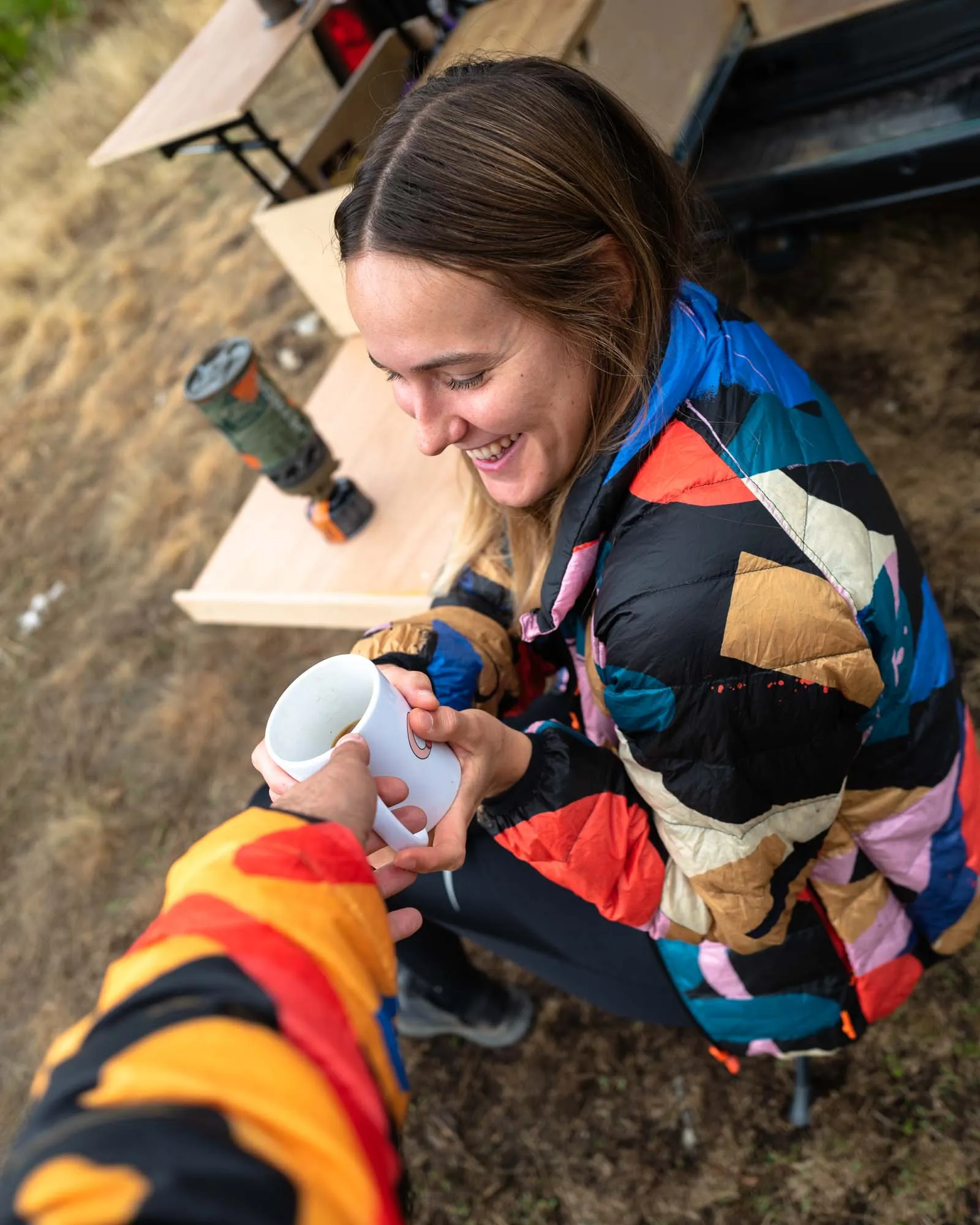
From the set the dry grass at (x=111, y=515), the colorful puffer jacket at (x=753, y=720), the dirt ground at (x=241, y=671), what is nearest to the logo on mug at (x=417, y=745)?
the colorful puffer jacket at (x=753, y=720)

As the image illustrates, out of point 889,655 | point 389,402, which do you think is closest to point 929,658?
point 889,655

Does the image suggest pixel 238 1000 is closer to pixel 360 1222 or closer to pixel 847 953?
pixel 360 1222

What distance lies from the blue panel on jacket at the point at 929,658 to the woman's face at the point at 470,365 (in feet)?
1.93

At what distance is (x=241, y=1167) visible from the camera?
0.43 meters

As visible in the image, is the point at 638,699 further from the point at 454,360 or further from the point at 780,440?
the point at 454,360

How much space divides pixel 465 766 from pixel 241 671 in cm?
246

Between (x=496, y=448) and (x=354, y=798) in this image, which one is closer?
(x=354, y=798)

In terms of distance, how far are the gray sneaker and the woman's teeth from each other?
1.23 m

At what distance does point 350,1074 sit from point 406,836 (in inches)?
17.2

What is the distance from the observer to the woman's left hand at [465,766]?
1.00 metres

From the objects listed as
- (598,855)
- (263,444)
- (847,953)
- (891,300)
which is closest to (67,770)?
(263,444)

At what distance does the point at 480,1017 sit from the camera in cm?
195

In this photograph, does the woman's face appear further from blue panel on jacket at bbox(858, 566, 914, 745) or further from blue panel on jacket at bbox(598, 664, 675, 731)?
blue panel on jacket at bbox(858, 566, 914, 745)

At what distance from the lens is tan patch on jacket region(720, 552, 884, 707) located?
994mm
